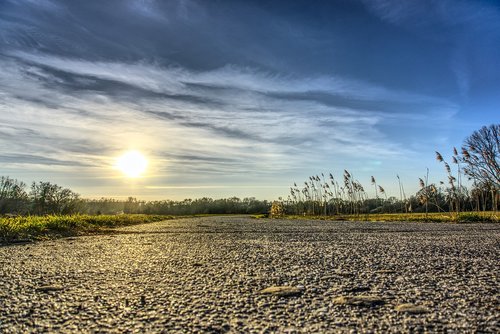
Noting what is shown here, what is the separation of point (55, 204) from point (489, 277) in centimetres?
3833

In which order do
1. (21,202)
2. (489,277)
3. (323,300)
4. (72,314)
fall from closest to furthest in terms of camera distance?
(72,314) < (323,300) < (489,277) < (21,202)

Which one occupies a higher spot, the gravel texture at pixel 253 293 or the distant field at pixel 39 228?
the distant field at pixel 39 228

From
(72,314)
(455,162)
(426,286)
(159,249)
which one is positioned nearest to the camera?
(72,314)

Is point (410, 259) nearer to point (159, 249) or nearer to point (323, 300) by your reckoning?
point (323, 300)

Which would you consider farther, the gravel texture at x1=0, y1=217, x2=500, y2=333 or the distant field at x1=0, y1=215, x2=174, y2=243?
the distant field at x1=0, y1=215, x2=174, y2=243

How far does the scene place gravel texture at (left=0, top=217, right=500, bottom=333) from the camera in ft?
8.69

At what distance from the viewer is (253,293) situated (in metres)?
3.48

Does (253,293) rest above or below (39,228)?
below

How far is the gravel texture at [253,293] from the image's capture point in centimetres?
265

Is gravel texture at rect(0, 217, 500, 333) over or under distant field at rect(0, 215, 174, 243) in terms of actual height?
under

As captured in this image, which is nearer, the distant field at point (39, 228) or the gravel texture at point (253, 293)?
the gravel texture at point (253, 293)

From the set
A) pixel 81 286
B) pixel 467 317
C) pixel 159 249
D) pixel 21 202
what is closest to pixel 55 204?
pixel 21 202

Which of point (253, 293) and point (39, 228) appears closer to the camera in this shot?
point (253, 293)

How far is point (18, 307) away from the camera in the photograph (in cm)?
308
